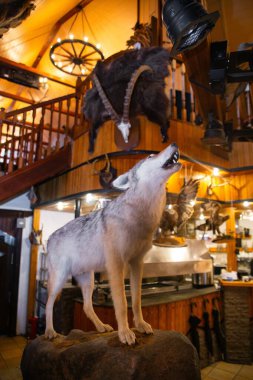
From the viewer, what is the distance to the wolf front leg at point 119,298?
1.68m

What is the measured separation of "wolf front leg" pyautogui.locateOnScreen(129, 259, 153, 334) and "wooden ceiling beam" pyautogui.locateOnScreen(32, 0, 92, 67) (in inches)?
305

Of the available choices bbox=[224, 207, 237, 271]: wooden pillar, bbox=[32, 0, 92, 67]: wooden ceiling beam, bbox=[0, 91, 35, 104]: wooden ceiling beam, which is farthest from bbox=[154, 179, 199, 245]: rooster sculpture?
bbox=[0, 91, 35, 104]: wooden ceiling beam

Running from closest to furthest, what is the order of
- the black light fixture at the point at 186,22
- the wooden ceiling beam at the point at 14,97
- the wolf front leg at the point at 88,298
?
the black light fixture at the point at 186,22
the wolf front leg at the point at 88,298
the wooden ceiling beam at the point at 14,97

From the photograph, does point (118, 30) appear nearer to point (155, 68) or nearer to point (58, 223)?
point (155, 68)

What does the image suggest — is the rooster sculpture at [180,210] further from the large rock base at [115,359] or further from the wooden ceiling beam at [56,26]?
the wooden ceiling beam at [56,26]

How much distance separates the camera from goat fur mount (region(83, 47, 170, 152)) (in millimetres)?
3650

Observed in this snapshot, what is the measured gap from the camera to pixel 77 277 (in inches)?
86.6

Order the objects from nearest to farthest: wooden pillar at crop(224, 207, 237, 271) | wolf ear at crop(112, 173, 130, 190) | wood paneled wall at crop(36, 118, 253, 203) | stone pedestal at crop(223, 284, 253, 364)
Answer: wolf ear at crop(112, 173, 130, 190)
wood paneled wall at crop(36, 118, 253, 203)
stone pedestal at crop(223, 284, 253, 364)
wooden pillar at crop(224, 207, 237, 271)

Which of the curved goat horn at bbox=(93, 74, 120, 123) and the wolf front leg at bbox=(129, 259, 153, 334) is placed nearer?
the wolf front leg at bbox=(129, 259, 153, 334)

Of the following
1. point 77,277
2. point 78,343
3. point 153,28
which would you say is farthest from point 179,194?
point 153,28

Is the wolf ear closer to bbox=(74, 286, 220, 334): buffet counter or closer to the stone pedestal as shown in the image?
bbox=(74, 286, 220, 334): buffet counter

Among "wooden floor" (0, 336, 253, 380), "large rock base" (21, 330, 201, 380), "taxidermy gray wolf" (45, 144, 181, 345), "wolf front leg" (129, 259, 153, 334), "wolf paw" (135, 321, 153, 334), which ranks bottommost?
"wooden floor" (0, 336, 253, 380)

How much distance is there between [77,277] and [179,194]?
2478 mm

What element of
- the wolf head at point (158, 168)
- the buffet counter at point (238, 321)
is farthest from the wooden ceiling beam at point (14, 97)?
the wolf head at point (158, 168)
